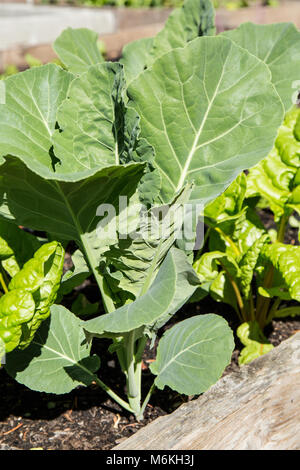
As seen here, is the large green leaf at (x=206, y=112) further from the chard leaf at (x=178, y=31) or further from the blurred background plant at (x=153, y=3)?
the blurred background plant at (x=153, y=3)

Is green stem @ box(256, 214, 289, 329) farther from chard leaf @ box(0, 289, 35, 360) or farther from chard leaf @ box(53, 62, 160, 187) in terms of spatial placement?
chard leaf @ box(0, 289, 35, 360)

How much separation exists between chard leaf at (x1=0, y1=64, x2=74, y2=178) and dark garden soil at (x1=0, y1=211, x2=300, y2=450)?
0.82 meters

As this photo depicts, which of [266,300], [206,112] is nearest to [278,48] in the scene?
[206,112]

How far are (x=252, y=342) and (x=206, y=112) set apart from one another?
88 cm

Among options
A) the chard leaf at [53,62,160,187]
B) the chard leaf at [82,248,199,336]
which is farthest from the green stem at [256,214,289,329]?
the chard leaf at [53,62,160,187]

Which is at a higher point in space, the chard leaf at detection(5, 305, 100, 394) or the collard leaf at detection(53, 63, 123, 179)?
the collard leaf at detection(53, 63, 123, 179)

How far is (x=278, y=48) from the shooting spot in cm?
195

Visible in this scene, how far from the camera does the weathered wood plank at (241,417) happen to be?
147 cm

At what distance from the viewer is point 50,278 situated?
1.49m

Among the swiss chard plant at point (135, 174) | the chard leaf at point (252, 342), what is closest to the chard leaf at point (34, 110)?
the swiss chard plant at point (135, 174)

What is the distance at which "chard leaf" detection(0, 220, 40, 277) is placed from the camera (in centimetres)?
183

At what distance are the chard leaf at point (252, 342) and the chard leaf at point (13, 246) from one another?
2.70 feet

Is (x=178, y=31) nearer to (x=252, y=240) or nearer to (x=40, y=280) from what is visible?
(x=252, y=240)
